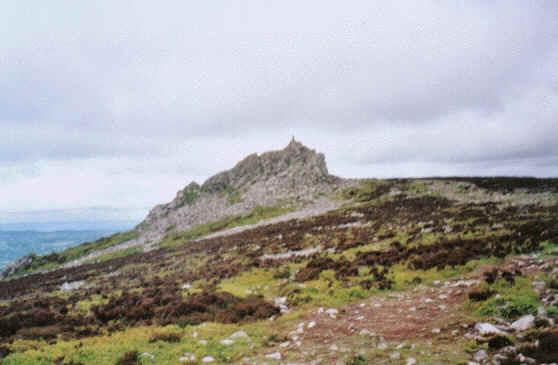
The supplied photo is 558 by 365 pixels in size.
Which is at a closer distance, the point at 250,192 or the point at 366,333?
the point at 366,333

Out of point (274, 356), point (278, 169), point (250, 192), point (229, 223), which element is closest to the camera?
point (274, 356)

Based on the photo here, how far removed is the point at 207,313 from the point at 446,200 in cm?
4446

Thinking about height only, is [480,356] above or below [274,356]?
above

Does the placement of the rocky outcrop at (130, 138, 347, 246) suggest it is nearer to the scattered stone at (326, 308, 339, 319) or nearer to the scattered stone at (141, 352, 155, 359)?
the scattered stone at (326, 308, 339, 319)

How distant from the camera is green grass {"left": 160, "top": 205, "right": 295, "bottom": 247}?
3022 inches

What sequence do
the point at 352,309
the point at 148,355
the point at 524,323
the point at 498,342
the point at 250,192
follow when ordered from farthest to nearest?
1. the point at 250,192
2. the point at 352,309
3. the point at 148,355
4. the point at 524,323
5. the point at 498,342

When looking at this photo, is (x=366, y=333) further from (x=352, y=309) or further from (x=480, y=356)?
(x=480, y=356)

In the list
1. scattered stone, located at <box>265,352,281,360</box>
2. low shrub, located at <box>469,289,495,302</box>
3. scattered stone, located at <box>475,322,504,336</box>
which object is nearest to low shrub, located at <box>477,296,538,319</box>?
low shrub, located at <box>469,289,495,302</box>

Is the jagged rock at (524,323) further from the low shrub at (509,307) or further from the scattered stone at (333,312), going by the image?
the scattered stone at (333,312)

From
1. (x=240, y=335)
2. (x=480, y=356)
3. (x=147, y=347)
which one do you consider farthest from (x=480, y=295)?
(x=147, y=347)

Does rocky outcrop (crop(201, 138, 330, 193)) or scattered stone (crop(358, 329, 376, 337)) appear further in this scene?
rocky outcrop (crop(201, 138, 330, 193))

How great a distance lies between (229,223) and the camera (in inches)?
3236

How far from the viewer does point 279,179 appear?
350ft

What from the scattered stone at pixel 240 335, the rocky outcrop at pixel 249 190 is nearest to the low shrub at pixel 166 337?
the scattered stone at pixel 240 335
